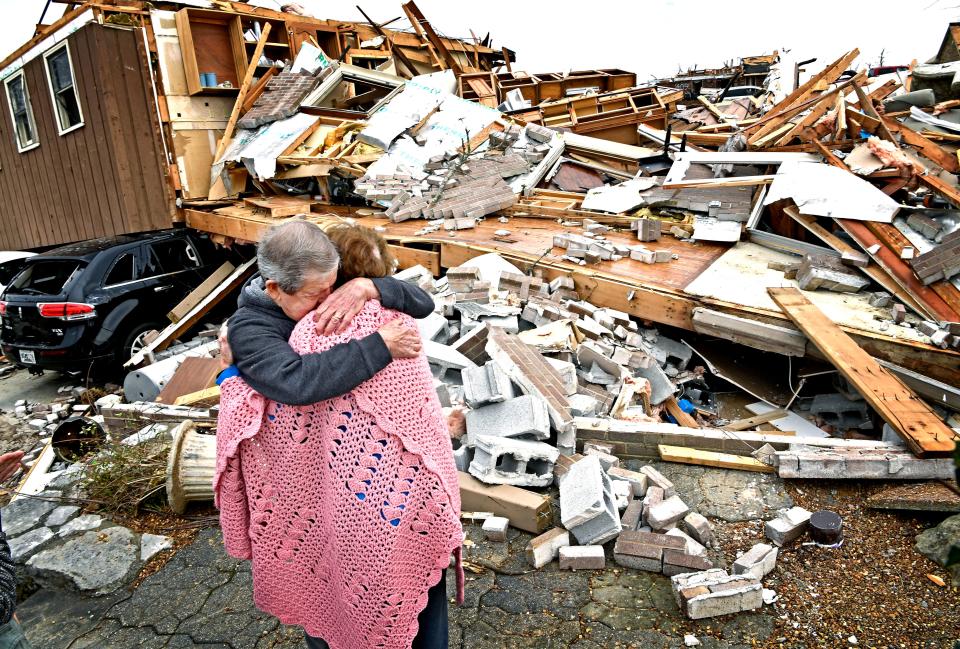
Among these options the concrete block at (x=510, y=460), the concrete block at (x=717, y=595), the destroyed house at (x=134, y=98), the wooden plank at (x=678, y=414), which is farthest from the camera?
the destroyed house at (x=134, y=98)

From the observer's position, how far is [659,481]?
12.2 feet

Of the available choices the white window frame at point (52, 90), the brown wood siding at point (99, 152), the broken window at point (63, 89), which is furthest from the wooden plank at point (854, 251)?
the broken window at point (63, 89)

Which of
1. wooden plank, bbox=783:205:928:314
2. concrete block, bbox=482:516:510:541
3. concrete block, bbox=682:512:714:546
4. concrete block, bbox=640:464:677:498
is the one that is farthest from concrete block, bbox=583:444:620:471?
wooden plank, bbox=783:205:928:314

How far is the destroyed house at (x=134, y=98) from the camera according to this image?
34.2ft

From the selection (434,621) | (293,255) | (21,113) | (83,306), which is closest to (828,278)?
(434,621)

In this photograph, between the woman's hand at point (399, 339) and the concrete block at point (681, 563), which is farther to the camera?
the concrete block at point (681, 563)

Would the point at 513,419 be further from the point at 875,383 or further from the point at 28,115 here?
the point at 28,115

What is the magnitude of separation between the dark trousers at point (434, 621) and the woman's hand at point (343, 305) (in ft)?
2.94

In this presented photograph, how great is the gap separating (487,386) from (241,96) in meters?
9.66

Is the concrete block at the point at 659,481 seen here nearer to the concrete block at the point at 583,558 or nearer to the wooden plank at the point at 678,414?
the concrete block at the point at 583,558

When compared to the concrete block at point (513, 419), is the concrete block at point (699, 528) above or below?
below

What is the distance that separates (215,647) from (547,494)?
6.51 ft

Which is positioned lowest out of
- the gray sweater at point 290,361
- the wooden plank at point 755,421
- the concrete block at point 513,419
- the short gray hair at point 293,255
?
the wooden plank at point 755,421

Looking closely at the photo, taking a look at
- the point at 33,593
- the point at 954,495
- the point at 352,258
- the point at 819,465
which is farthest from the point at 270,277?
the point at 954,495
